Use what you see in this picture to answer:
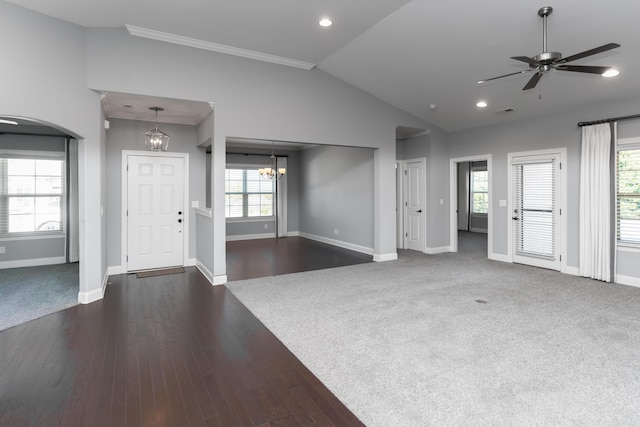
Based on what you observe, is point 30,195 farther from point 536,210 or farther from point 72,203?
point 536,210

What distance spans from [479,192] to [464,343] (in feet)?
31.1

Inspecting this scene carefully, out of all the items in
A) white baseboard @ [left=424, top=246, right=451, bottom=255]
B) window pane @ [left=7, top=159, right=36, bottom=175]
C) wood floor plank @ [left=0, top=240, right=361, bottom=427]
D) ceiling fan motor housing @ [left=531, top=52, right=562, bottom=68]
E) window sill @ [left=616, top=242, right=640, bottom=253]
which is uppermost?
ceiling fan motor housing @ [left=531, top=52, right=562, bottom=68]

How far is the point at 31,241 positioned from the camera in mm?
6406

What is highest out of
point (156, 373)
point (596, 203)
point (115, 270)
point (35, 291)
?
point (596, 203)

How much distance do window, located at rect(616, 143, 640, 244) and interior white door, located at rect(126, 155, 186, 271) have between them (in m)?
6.96

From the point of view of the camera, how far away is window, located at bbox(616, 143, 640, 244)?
197 inches

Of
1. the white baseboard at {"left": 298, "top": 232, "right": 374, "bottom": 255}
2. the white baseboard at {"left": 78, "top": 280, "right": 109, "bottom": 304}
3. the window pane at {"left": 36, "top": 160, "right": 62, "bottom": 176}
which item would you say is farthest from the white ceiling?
the window pane at {"left": 36, "top": 160, "right": 62, "bottom": 176}

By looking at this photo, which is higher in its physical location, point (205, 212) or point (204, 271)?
point (205, 212)

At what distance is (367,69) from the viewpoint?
5.54 meters

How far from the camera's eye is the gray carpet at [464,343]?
2238 millimetres

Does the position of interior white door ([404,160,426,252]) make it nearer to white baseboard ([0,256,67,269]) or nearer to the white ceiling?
the white ceiling

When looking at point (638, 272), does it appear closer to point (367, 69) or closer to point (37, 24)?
point (367, 69)

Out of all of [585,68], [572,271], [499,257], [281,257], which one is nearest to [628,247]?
[572,271]

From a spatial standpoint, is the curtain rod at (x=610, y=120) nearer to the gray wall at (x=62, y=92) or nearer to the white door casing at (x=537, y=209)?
the white door casing at (x=537, y=209)
